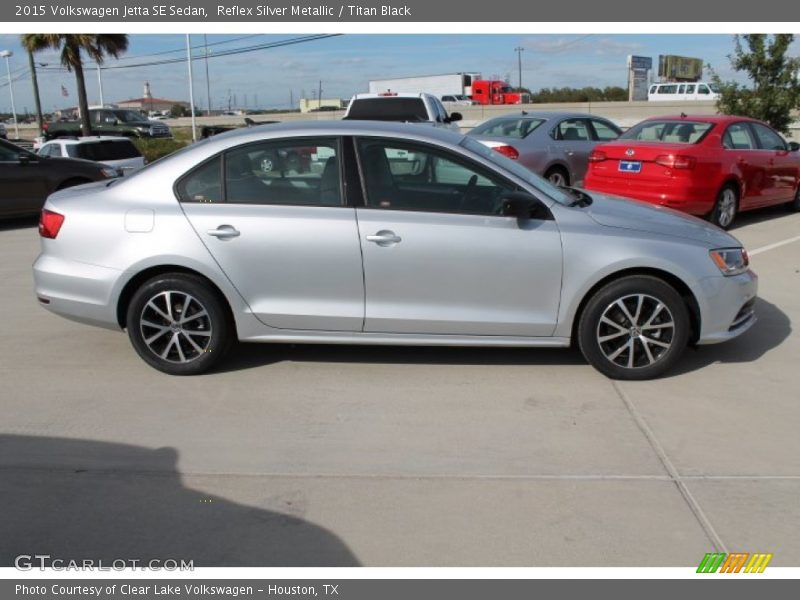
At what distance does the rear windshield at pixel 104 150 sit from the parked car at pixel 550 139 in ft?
24.3

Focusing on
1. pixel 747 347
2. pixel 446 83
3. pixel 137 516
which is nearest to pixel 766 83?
pixel 747 347

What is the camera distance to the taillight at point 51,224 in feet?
16.4

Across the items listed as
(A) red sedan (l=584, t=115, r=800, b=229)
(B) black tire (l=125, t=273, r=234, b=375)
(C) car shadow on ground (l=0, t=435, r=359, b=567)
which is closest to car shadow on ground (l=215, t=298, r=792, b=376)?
(B) black tire (l=125, t=273, r=234, b=375)

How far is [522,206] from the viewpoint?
4625 mm

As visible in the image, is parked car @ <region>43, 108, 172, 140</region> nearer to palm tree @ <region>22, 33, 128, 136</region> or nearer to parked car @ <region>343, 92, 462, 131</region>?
palm tree @ <region>22, 33, 128, 136</region>

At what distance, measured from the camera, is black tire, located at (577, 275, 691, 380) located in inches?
186

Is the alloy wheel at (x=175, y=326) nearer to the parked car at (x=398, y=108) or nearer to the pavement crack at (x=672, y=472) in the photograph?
the pavement crack at (x=672, y=472)

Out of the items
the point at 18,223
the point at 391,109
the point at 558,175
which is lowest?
the point at 18,223

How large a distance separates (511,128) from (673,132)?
3679mm

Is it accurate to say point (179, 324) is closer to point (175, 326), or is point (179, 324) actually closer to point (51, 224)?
point (175, 326)

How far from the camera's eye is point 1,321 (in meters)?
6.28

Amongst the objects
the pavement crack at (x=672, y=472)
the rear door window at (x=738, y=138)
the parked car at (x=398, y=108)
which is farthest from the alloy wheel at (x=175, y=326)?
the parked car at (x=398, y=108)

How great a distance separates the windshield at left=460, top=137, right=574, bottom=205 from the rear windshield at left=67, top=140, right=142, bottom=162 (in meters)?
11.7
